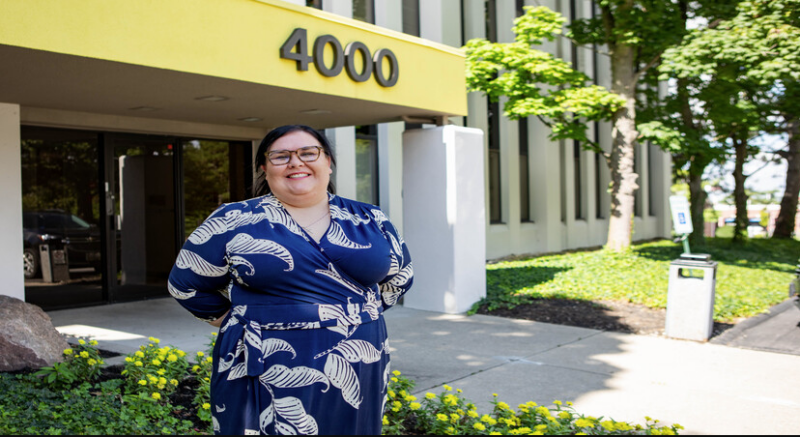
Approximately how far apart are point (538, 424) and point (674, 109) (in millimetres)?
13768

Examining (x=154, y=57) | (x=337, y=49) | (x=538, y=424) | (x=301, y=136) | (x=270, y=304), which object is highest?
(x=337, y=49)

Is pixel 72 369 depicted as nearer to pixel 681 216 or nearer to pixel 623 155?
pixel 681 216

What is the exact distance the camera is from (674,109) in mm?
16172

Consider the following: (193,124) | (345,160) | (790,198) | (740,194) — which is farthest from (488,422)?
(790,198)

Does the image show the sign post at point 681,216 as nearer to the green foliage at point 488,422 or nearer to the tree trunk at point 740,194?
the green foliage at point 488,422

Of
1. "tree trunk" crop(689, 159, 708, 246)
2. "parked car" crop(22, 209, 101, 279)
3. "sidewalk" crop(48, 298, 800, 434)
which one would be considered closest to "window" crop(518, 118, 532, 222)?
"tree trunk" crop(689, 159, 708, 246)

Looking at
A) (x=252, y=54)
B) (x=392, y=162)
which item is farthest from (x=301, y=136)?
(x=392, y=162)

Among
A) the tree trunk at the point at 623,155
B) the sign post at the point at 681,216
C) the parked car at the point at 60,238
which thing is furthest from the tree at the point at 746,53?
the parked car at the point at 60,238

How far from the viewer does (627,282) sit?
10.9 metres

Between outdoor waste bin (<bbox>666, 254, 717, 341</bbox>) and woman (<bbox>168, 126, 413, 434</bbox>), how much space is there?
228 inches

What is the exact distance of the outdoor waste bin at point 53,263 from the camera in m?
8.93

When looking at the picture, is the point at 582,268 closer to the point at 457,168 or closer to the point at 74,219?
the point at 457,168

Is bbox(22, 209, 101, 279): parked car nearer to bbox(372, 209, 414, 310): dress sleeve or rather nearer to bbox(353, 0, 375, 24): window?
bbox(353, 0, 375, 24): window

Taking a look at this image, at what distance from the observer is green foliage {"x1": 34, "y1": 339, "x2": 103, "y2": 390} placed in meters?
4.87
